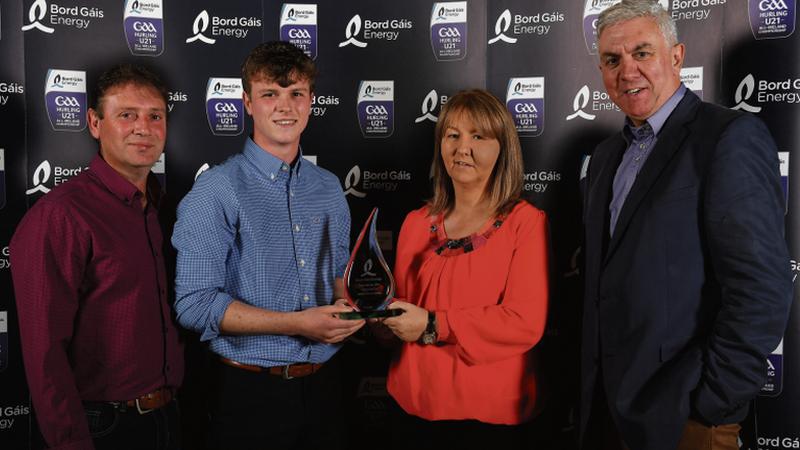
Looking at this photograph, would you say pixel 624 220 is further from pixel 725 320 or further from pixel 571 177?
pixel 571 177

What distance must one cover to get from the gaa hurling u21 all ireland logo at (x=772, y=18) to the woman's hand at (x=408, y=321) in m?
1.96

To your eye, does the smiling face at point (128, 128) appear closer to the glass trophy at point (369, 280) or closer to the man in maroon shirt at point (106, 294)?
the man in maroon shirt at point (106, 294)

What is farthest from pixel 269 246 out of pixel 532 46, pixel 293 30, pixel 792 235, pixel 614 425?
pixel 792 235

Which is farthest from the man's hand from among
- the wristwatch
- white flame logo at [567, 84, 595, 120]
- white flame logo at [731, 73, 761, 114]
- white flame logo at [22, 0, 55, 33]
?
white flame logo at [22, 0, 55, 33]

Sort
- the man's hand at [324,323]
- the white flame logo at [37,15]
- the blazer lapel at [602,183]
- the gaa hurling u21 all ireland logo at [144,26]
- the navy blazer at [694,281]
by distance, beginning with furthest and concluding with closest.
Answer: the gaa hurling u21 all ireland logo at [144,26] < the white flame logo at [37,15] < the blazer lapel at [602,183] < the man's hand at [324,323] < the navy blazer at [694,281]

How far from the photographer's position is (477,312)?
1916 millimetres

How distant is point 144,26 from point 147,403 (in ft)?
6.28

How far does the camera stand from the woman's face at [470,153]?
6.86 ft

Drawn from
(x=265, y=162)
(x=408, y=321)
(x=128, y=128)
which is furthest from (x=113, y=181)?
(x=408, y=321)

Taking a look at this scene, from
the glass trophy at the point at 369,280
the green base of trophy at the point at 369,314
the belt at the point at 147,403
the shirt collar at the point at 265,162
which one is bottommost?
the belt at the point at 147,403

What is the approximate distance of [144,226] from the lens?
6.47 ft

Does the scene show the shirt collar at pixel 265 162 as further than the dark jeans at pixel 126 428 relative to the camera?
Yes

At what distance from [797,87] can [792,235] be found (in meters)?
0.62

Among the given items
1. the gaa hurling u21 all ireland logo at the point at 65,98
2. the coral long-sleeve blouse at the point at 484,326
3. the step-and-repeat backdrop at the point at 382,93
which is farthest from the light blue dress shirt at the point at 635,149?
the gaa hurling u21 all ireland logo at the point at 65,98
